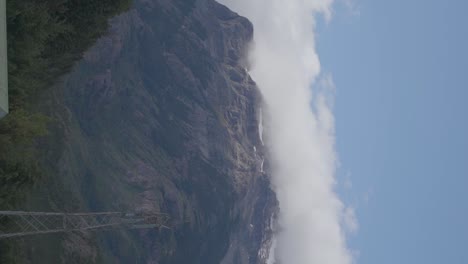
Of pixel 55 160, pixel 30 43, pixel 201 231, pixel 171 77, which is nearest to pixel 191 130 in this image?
pixel 171 77

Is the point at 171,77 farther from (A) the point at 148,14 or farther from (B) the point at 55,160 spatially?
(B) the point at 55,160

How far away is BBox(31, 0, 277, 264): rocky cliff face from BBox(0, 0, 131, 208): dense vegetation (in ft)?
121

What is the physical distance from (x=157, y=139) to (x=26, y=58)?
10777 centimetres

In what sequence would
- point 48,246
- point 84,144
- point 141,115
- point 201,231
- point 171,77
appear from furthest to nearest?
point 171,77
point 201,231
point 141,115
point 84,144
point 48,246

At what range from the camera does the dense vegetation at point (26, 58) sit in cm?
3909

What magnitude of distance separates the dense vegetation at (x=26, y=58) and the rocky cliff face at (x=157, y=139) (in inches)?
1448

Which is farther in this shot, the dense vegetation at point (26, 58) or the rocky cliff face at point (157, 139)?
the rocky cliff face at point (157, 139)

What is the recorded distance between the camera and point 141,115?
14650cm

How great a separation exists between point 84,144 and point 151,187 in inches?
950

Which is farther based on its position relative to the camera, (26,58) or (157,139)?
(157,139)

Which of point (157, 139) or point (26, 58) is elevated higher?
point (157, 139)

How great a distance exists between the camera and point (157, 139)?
150 meters

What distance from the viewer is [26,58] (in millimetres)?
42750

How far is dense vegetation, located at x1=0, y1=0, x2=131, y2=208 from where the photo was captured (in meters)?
39.1
